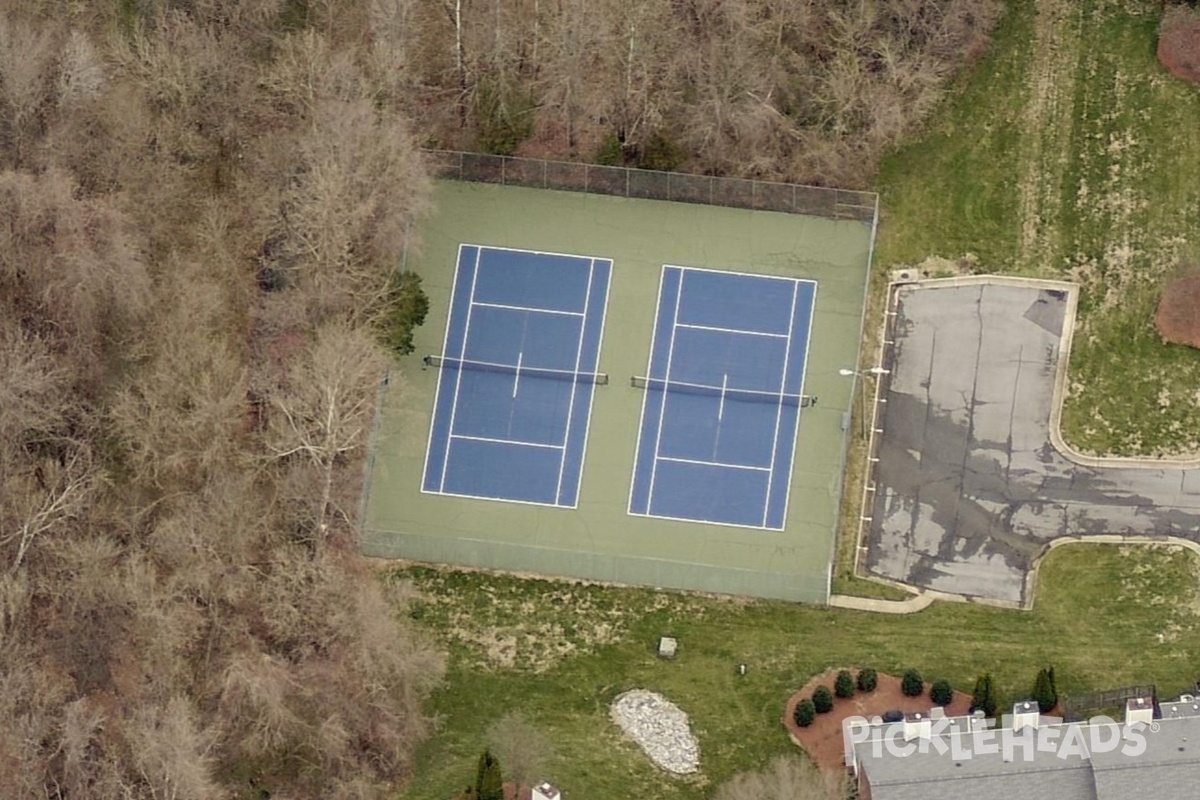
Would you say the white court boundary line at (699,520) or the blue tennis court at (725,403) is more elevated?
the blue tennis court at (725,403)

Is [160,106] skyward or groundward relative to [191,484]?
skyward

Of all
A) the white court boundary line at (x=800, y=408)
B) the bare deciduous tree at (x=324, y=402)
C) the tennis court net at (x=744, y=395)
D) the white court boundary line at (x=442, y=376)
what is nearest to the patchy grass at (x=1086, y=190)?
the white court boundary line at (x=800, y=408)

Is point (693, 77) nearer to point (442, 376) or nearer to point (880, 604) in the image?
point (442, 376)

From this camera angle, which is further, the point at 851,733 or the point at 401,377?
the point at 401,377

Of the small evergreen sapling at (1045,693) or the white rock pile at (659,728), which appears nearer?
the small evergreen sapling at (1045,693)

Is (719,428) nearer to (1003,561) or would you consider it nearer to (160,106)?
(1003,561)

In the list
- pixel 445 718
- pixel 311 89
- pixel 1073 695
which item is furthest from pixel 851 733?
pixel 311 89

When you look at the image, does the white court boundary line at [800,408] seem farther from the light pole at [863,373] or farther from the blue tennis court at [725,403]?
the light pole at [863,373]
